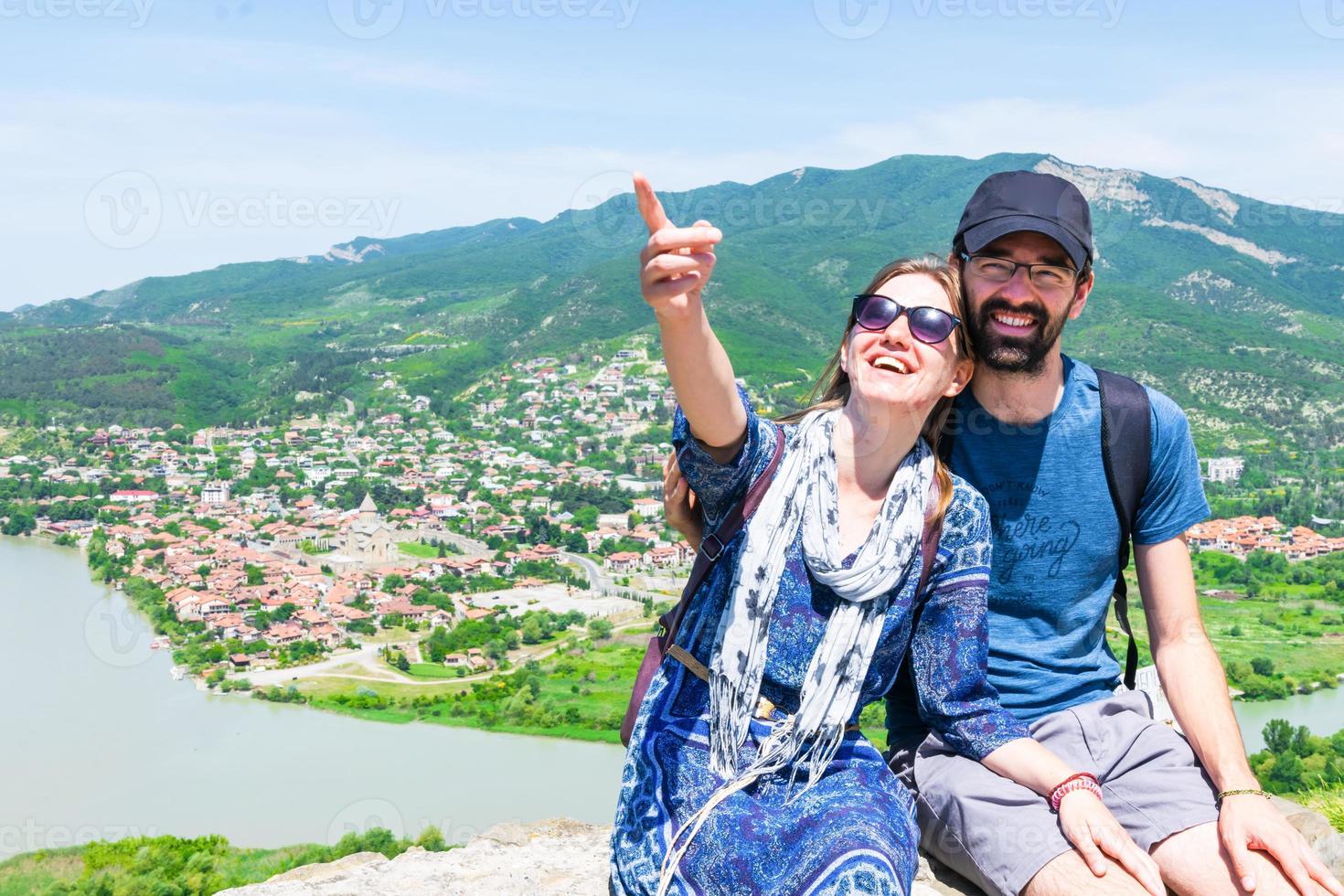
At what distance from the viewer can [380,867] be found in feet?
8.44

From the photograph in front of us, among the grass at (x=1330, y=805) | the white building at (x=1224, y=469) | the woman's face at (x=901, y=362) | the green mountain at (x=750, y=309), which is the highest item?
the green mountain at (x=750, y=309)

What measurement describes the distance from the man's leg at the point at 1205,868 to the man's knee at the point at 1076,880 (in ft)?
0.59

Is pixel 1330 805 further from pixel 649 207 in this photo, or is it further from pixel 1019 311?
pixel 649 207

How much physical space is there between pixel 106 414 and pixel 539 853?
59.8 m

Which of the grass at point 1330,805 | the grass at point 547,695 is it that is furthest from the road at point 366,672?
the grass at point 1330,805

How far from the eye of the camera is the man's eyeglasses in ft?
6.07

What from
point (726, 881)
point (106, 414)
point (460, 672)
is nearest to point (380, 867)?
point (726, 881)

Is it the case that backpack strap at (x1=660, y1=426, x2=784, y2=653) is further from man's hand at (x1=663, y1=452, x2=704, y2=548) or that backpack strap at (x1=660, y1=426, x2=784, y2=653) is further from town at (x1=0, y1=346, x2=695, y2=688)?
town at (x1=0, y1=346, x2=695, y2=688)

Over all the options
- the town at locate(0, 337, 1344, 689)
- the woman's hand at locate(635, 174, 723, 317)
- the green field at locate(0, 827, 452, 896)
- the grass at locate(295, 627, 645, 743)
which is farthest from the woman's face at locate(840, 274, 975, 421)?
the town at locate(0, 337, 1344, 689)

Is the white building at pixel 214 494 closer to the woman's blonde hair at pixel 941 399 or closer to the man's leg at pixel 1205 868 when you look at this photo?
the woman's blonde hair at pixel 941 399

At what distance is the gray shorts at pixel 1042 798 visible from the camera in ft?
5.48

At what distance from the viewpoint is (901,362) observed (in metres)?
1.66

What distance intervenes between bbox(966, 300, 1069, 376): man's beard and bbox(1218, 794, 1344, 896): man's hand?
83 cm

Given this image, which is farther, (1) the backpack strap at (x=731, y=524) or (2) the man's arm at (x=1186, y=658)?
(2) the man's arm at (x=1186, y=658)
